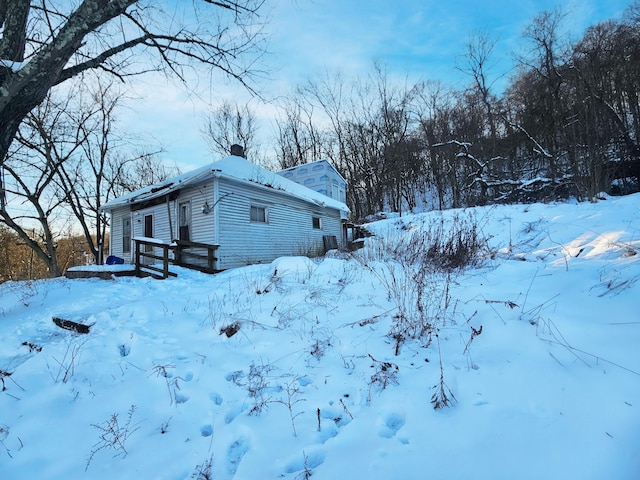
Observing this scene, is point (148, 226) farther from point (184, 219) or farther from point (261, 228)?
point (261, 228)

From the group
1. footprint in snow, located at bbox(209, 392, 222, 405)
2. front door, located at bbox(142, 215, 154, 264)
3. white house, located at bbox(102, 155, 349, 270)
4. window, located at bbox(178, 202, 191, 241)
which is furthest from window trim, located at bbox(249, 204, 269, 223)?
footprint in snow, located at bbox(209, 392, 222, 405)

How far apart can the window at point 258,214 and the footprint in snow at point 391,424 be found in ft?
31.9

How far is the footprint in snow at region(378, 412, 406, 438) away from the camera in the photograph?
5.45ft

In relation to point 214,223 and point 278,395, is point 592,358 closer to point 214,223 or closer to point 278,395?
point 278,395

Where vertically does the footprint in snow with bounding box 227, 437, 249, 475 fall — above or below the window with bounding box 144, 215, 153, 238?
below

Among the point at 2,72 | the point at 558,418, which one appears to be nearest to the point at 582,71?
the point at 558,418

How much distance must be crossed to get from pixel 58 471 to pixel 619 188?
19.3 m

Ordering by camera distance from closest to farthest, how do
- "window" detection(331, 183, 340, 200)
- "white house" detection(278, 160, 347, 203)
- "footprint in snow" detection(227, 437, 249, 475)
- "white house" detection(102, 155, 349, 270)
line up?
"footprint in snow" detection(227, 437, 249, 475)
"white house" detection(102, 155, 349, 270)
"white house" detection(278, 160, 347, 203)
"window" detection(331, 183, 340, 200)

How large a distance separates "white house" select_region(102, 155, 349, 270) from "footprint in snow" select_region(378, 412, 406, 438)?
812 cm

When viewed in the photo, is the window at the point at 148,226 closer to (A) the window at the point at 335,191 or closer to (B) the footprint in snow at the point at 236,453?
(B) the footprint in snow at the point at 236,453

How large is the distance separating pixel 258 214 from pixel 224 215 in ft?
5.95

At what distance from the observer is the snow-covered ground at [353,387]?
4.77 feet

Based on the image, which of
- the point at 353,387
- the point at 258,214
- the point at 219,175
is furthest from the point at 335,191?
the point at 353,387

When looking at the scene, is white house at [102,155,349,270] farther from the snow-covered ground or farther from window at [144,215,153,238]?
the snow-covered ground
